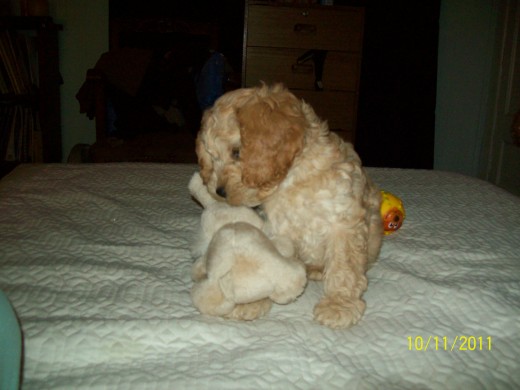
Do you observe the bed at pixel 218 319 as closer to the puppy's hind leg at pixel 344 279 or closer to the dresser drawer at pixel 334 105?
the puppy's hind leg at pixel 344 279

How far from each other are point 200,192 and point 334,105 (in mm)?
3871

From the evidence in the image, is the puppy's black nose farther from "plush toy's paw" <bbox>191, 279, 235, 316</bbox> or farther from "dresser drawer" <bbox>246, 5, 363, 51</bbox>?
"dresser drawer" <bbox>246, 5, 363, 51</bbox>

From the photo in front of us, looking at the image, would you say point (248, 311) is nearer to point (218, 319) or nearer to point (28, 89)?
point (218, 319)

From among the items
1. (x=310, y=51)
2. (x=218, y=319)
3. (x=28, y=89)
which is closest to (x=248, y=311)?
(x=218, y=319)

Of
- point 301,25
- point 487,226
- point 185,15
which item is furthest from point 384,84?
point 487,226

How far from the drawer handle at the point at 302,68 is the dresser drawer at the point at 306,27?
228 mm

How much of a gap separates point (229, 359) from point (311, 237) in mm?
A: 722

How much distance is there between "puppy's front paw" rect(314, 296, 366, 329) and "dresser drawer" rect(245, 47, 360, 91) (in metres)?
4.19

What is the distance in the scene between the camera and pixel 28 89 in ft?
17.9

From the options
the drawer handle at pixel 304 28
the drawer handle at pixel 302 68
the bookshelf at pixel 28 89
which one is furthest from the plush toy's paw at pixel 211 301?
the bookshelf at pixel 28 89

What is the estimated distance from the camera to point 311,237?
5.87ft

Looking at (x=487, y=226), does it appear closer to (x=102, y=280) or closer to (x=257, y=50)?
(x=102, y=280)

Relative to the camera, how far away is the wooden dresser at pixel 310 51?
522 centimetres

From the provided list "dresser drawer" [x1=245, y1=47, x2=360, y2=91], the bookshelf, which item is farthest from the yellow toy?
the bookshelf
